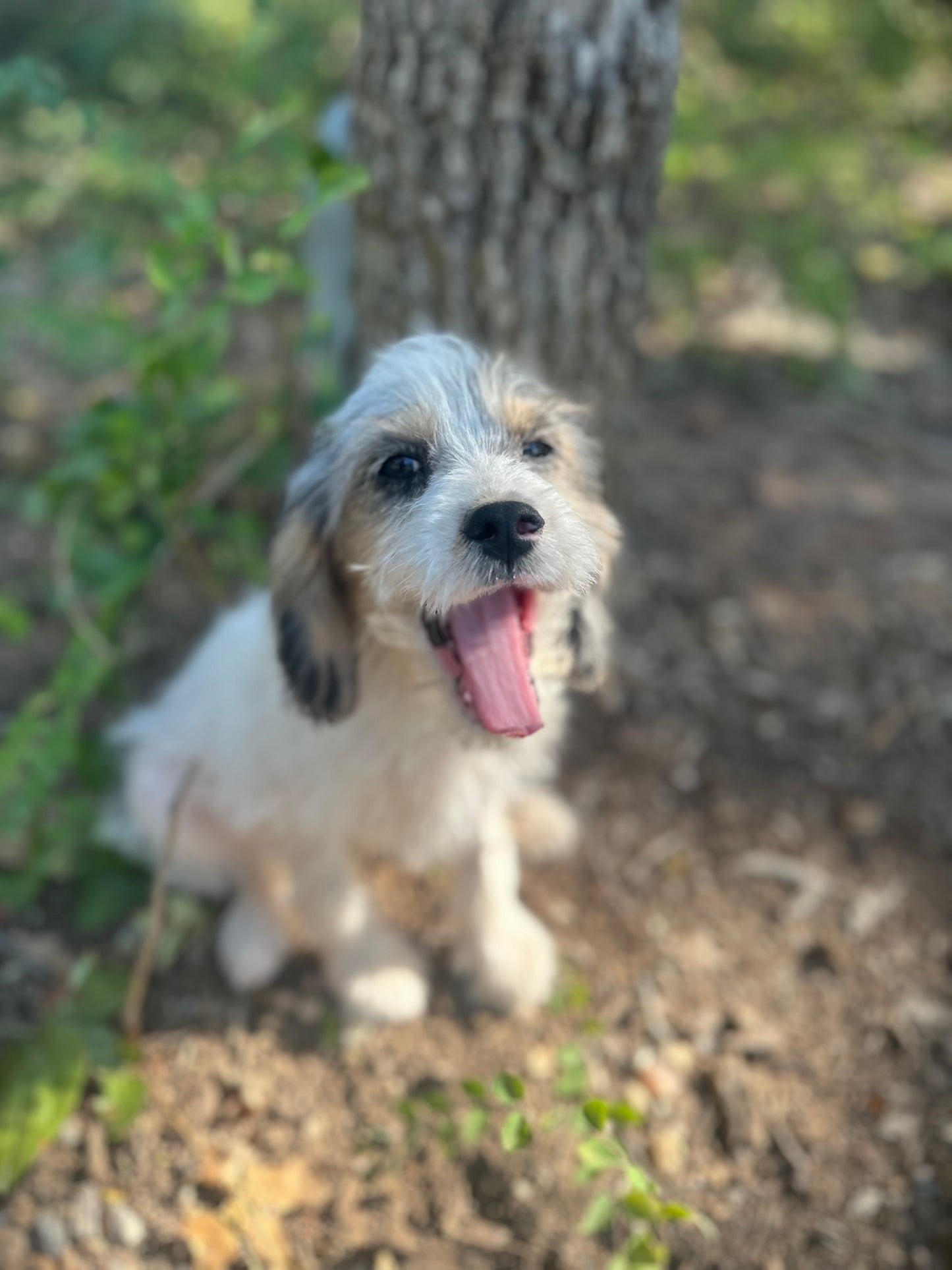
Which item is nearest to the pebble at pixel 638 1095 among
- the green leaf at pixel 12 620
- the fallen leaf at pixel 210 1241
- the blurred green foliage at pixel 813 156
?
the fallen leaf at pixel 210 1241

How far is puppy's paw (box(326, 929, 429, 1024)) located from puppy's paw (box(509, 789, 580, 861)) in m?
0.56

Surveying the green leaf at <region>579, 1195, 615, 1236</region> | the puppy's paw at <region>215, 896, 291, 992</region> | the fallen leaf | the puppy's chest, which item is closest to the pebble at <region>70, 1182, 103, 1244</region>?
the fallen leaf

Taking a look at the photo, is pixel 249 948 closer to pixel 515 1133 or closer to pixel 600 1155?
pixel 515 1133

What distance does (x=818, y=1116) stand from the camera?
2818 mm

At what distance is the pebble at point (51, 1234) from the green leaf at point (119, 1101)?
0.70 ft

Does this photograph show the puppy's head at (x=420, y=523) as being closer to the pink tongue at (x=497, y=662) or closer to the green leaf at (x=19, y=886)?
the pink tongue at (x=497, y=662)

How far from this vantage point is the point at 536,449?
2455 mm

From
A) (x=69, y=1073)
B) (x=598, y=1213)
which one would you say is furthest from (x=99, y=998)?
(x=598, y=1213)

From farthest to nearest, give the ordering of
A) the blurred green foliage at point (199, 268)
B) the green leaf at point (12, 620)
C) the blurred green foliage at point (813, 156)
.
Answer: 1. the blurred green foliage at point (813, 156)
2. the green leaf at point (12, 620)
3. the blurred green foliage at point (199, 268)

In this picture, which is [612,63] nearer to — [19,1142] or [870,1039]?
[870,1039]

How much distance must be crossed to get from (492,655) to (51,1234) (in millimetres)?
1787

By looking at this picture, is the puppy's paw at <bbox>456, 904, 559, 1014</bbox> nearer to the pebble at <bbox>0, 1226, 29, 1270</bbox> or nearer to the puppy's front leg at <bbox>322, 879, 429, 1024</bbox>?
the puppy's front leg at <bbox>322, 879, 429, 1024</bbox>

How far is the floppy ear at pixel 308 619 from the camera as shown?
239cm

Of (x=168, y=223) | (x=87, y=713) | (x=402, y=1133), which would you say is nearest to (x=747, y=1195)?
(x=402, y=1133)
